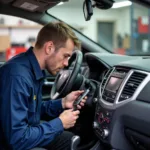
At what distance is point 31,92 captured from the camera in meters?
1.77

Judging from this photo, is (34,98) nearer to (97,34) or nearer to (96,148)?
(96,148)

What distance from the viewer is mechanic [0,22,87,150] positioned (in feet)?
5.44

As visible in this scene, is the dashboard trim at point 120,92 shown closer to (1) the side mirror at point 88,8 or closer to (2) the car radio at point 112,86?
(2) the car radio at point 112,86

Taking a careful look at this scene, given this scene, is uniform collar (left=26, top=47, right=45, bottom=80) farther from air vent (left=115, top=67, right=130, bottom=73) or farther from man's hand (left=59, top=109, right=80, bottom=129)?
air vent (left=115, top=67, right=130, bottom=73)

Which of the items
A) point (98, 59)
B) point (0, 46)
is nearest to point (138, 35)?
point (0, 46)

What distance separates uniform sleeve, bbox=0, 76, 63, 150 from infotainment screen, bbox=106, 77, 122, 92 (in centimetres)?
54

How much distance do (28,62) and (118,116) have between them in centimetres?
61

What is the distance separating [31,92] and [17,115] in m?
0.18

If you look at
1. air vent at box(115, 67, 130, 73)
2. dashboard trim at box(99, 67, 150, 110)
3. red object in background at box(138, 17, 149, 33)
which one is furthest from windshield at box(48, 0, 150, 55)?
dashboard trim at box(99, 67, 150, 110)

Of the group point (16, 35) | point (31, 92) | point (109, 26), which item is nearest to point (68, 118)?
point (31, 92)

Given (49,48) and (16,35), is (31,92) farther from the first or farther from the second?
(16,35)

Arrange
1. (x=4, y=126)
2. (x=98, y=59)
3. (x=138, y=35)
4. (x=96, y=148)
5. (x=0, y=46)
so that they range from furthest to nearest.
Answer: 1. (x=138, y=35)
2. (x=0, y=46)
3. (x=98, y=59)
4. (x=96, y=148)
5. (x=4, y=126)

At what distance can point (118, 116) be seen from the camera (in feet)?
6.26

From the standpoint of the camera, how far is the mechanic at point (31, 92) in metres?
1.66
